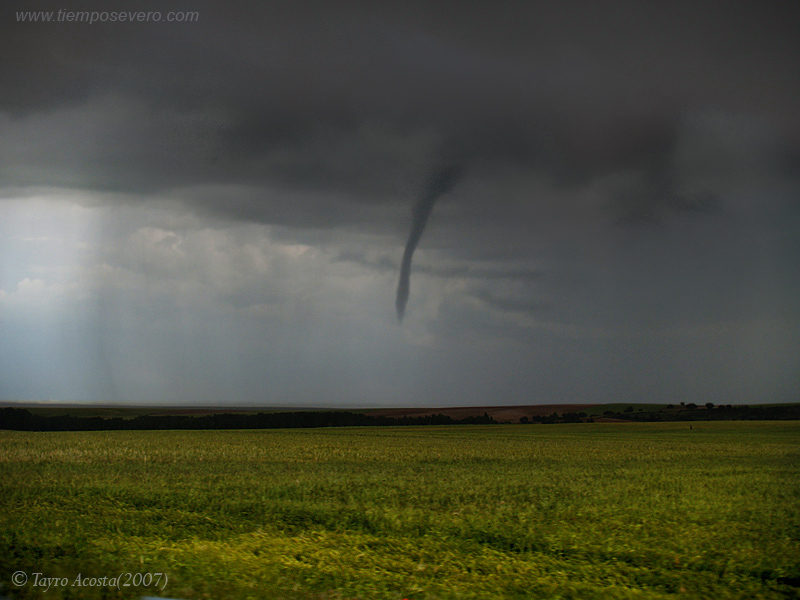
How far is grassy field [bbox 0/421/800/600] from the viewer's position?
468 inches

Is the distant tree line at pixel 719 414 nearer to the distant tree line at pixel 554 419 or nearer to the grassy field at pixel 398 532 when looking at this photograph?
the distant tree line at pixel 554 419

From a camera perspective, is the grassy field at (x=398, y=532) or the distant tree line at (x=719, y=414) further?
the distant tree line at (x=719, y=414)

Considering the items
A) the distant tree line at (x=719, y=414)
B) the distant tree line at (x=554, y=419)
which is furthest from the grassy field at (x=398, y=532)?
the distant tree line at (x=719, y=414)

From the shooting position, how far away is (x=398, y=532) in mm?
15516

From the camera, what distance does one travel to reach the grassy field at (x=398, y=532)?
11875mm

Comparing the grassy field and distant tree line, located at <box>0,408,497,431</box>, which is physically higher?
the grassy field

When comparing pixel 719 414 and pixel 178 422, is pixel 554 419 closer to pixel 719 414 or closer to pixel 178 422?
Answer: pixel 719 414

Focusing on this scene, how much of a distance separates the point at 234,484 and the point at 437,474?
8.45m

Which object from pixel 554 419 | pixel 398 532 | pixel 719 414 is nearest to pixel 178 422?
pixel 554 419

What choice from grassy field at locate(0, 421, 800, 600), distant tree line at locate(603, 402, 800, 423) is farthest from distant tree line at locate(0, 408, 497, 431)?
Answer: grassy field at locate(0, 421, 800, 600)

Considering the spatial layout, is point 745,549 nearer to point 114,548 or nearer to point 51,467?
point 114,548

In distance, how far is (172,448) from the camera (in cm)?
3916

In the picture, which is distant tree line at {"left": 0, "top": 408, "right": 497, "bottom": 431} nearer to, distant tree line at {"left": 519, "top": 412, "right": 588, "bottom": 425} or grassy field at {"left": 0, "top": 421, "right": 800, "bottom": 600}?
distant tree line at {"left": 519, "top": 412, "right": 588, "bottom": 425}

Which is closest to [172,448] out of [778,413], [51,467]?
[51,467]
